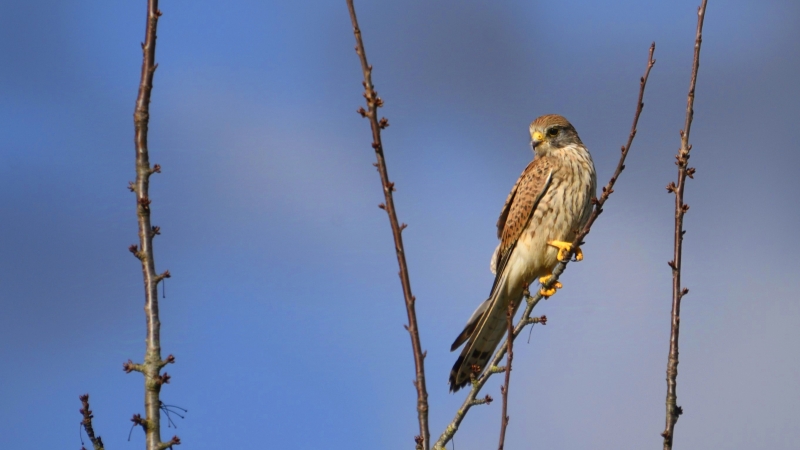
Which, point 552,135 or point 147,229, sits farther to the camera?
point 552,135

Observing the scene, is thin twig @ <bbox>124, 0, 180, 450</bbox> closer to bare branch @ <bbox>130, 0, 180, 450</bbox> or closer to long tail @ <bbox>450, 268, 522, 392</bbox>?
bare branch @ <bbox>130, 0, 180, 450</bbox>

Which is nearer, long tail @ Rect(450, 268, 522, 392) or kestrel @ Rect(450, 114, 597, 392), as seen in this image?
long tail @ Rect(450, 268, 522, 392)

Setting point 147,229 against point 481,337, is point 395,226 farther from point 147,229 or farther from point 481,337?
point 481,337

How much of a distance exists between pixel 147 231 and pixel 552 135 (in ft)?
13.4

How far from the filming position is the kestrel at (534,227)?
4.95 m

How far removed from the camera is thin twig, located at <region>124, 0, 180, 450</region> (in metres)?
2.43

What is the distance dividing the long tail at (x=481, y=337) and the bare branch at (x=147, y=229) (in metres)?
2.33

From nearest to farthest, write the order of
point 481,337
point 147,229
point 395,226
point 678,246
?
point 395,226
point 147,229
point 678,246
point 481,337

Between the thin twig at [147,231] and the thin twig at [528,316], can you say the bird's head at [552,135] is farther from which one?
the thin twig at [147,231]

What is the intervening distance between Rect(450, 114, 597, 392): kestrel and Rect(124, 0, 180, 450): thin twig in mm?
2585

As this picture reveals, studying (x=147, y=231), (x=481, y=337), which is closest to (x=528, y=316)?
(x=481, y=337)

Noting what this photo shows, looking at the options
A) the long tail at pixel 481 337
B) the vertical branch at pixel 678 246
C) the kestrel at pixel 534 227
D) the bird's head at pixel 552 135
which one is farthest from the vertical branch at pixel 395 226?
the bird's head at pixel 552 135

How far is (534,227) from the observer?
5.33 meters

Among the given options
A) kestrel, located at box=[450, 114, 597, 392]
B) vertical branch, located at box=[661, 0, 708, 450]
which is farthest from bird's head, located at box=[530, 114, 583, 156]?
vertical branch, located at box=[661, 0, 708, 450]
